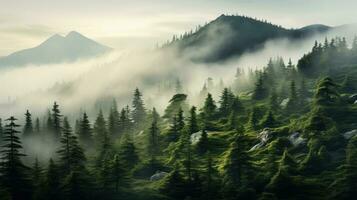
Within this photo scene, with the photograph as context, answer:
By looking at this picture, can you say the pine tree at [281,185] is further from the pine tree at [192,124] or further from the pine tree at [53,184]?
the pine tree at [192,124]

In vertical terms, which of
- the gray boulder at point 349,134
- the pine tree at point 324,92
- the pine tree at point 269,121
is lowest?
the gray boulder at point 349,134

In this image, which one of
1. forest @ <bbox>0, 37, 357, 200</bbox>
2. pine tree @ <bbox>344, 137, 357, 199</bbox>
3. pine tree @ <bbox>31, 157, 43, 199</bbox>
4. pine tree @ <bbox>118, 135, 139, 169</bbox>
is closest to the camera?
pine tree @ <bbox>344, 137, 357, 199</bbox>

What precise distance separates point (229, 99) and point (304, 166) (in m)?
80.1

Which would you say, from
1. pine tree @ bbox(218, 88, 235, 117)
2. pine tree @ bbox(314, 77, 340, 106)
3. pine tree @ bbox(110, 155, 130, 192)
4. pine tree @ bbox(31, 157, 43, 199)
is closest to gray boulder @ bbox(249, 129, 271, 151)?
pine tree @ bbox(314, 77, 340, 106)

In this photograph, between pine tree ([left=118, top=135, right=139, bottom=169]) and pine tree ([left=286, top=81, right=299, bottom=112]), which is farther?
pine tree ([left=286, top=81, right=299, bottom=112])

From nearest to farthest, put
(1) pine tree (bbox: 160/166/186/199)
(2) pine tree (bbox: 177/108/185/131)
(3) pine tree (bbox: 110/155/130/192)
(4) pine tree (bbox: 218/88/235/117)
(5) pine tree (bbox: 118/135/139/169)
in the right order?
(1) pine tree (bbox: 160/166/186/199) < (3) pine tree (bbox: 110/155/130/192) < (5) pine tree (bbox: 118/135/139/169) < (2) pine tree (bbox: 177/108/185/131) < (4) pine tree (bbox: 218/88/235/117)

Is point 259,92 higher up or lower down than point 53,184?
higher up

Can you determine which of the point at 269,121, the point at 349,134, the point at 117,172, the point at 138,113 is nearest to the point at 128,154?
the point at 117,172

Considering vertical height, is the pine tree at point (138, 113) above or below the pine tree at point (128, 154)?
above

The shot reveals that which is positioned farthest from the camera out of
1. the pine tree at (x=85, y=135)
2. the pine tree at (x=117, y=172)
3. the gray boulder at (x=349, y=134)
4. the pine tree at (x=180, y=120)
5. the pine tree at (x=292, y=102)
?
the pine tree at (x=292, y=102)

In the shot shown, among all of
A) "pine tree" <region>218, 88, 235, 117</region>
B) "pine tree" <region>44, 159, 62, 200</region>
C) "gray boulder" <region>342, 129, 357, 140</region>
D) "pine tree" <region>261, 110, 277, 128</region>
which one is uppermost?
"pine tree" <region>218, 88, 235, 117</region>

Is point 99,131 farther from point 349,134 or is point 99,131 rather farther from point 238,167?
point 349,134

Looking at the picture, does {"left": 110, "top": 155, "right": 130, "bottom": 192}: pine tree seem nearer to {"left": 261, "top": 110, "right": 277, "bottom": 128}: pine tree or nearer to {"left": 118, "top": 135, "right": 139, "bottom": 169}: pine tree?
{"left": 118, "top": 135, "right": 139, "bottom": 169}: pine tree

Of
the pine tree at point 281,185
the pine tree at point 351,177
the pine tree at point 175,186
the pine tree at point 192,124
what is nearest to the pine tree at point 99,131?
the pine tree at point 192,124
